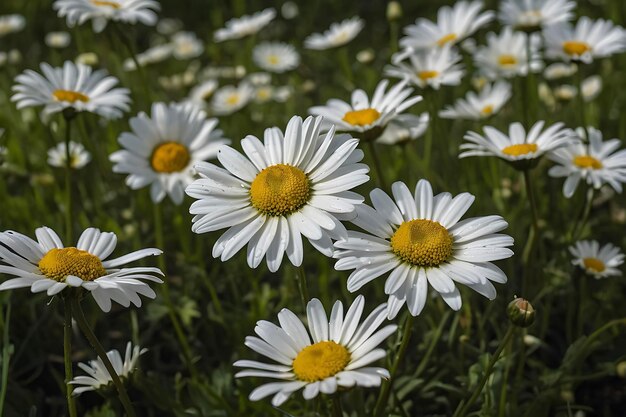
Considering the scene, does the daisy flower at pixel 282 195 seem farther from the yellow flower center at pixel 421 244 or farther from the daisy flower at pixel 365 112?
the daisy flower at pixel 365 112

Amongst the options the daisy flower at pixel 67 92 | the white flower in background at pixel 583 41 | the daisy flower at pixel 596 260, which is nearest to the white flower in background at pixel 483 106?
the white flower in background at pixel 583 41

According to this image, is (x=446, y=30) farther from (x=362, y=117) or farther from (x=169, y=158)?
(x=169, y=158)

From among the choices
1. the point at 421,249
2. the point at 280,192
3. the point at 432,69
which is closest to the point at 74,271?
the point at 280,192

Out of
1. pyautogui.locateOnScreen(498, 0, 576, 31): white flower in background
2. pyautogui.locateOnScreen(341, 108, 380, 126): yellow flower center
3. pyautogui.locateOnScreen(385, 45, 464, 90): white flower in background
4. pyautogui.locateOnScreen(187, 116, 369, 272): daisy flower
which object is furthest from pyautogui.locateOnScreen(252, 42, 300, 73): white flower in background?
pyautogui.locateOnScreen(187, 116, 369, 272): daisy flower

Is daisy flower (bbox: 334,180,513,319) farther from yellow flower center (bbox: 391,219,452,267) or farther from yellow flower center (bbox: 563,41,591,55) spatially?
yellow flower center (bbox: 563,41,591,55)

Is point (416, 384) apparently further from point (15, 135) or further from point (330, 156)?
point (15, 135)

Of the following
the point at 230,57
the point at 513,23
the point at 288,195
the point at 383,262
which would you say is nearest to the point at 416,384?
the point at 383,262
